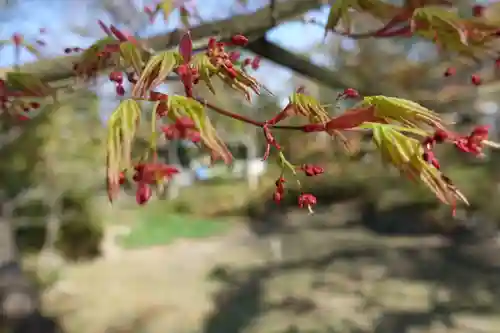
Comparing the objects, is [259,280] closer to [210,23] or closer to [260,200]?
[260,200]

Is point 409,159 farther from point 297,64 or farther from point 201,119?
point 297,64

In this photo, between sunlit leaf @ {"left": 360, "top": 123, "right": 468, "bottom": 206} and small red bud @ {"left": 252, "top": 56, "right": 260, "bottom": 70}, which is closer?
sunlit leaf @ {"left": 360, "top": 123, "right": 468, "bottom": 206}

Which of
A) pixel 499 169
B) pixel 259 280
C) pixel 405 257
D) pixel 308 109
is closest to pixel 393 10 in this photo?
pixel 308 109

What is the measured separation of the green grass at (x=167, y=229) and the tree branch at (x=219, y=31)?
4.35 m

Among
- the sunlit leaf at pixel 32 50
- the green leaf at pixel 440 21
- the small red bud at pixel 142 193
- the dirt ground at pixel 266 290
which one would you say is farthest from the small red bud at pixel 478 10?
the dirt ground at pixel 266 290

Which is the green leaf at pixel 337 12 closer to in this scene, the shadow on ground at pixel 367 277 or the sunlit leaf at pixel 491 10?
the sunlit leaf at pixel 491 10

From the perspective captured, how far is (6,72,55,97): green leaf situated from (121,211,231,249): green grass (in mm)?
4453

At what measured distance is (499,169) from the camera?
3.42 meters

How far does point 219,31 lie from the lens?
808 mm

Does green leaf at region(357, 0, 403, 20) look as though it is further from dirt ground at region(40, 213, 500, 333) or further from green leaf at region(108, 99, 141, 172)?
dirt ground at region(40, 213, 500, 333)

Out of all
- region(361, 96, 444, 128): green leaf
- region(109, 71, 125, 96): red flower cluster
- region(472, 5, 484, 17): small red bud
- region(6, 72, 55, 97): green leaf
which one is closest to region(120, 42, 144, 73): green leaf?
region(109, 71, 125, 96): red flower cluster

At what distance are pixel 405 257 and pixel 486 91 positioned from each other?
2.05 meters

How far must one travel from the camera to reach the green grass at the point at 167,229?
17.2ft

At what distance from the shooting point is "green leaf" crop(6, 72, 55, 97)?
2.12 ft
